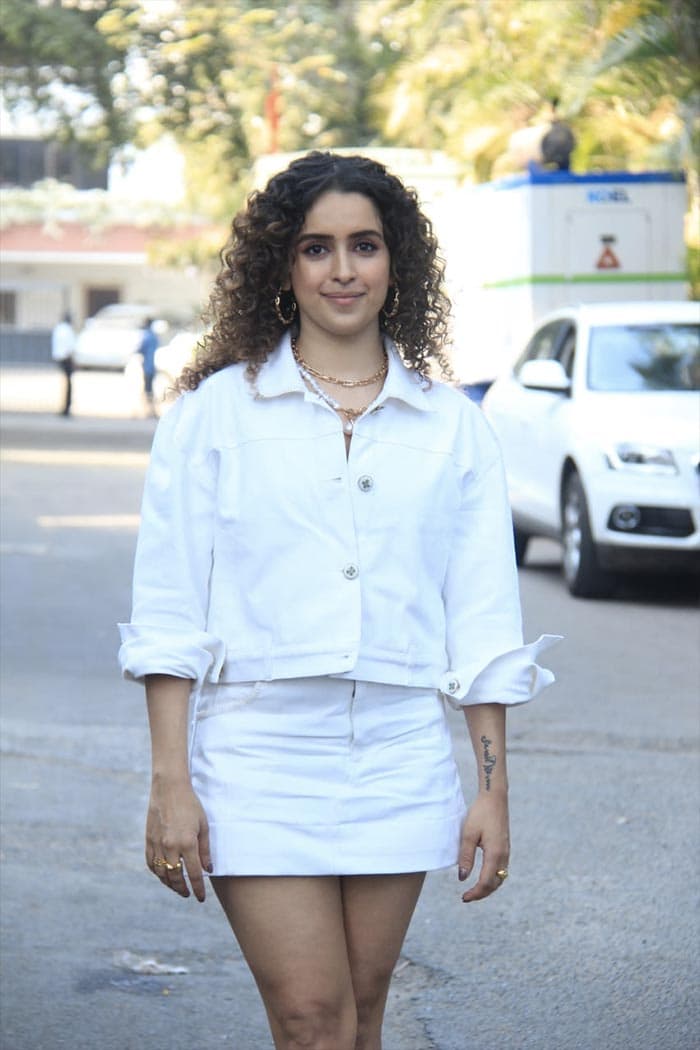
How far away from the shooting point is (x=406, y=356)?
336cm

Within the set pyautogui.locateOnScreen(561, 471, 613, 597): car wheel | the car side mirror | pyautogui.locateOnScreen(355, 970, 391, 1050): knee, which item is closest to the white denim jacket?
Answer: pyautogui.locateOnScreen(355, 970, 391, 1050): knee

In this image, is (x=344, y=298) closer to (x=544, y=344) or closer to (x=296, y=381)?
(x=296, y=381)

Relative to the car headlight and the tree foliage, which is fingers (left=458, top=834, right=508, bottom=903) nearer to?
the car headlight

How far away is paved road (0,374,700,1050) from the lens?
4.70 m

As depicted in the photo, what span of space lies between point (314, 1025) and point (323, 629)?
587 millimetres

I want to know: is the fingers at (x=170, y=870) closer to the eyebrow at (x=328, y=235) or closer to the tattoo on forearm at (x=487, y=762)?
the tattoo on forearm at (x=487, y=762)

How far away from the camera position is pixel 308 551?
10.1ft

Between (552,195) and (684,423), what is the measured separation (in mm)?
8096

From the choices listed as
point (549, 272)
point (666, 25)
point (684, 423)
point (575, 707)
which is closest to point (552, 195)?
point (549, 272)

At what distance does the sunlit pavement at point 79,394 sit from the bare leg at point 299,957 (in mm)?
26612

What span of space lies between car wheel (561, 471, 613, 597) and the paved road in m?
1.31

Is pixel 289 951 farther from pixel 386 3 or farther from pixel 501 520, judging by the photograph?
pixel 386 3

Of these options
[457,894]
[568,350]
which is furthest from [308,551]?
[568,350]

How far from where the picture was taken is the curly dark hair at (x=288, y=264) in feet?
10.6
